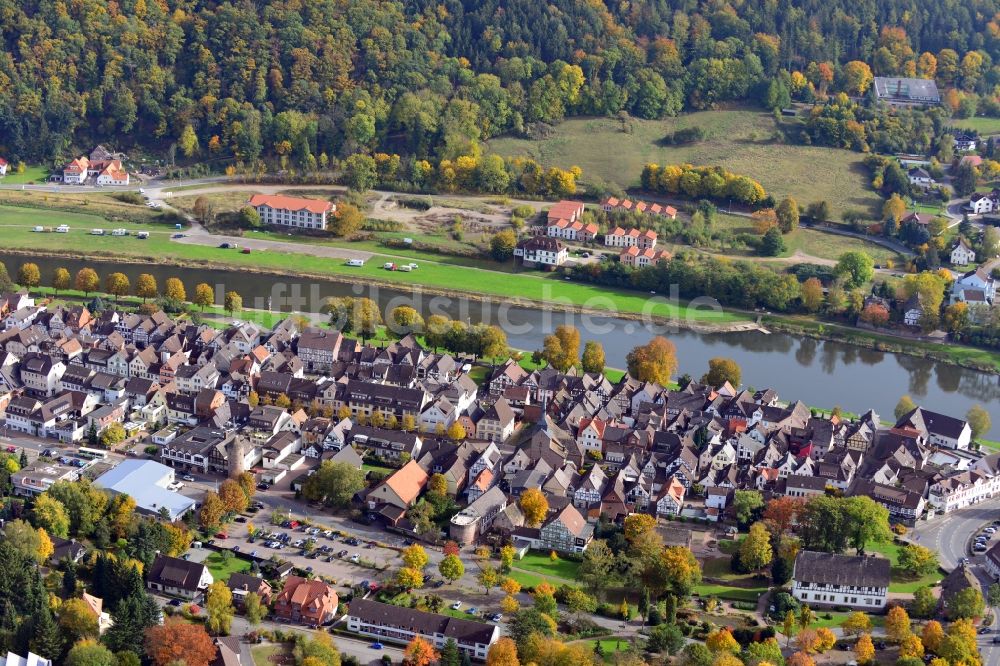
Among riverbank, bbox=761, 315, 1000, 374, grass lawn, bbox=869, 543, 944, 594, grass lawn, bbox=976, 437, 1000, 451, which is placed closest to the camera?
grass lawn, bbox=869, 543, 944, 594

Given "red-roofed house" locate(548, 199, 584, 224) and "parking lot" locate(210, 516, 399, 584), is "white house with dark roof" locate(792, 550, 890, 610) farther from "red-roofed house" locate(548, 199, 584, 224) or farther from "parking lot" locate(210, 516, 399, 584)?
"red-roofed house" locate(548, 199, 584, 224)

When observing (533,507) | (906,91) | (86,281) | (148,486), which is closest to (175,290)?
(86,281)

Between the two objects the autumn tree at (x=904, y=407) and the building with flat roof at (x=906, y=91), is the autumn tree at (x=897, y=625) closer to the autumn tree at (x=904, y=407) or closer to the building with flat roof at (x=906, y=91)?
the autumn tree at (x=904, y=407)

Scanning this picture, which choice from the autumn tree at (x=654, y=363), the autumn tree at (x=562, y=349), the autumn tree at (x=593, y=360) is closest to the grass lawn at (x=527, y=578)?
the autumn tree at (x=654, y=363)

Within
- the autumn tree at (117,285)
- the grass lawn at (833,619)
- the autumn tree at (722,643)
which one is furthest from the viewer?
the autumn tree at (117,285)

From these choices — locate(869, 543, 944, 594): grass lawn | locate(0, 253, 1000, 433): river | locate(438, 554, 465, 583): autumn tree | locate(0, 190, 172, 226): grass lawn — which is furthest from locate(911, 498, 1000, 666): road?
locate(0, 190, 172, 226): grass lawn
